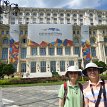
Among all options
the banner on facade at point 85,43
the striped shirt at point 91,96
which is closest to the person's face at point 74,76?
the striped shirt at point 91,96

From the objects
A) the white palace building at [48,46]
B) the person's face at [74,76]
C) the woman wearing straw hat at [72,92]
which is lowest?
the woman wearing straw hat at [72,92]

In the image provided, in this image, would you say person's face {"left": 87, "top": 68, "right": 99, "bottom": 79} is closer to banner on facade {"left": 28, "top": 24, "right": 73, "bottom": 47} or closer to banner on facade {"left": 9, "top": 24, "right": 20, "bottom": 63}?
banner on facade {"left": 9, "top": 24, "right": 20, "bottom": 63}

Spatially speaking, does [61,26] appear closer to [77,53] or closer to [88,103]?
[77,53]

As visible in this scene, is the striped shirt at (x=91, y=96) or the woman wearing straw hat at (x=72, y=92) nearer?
the striped shirt at (x=91, y=96)

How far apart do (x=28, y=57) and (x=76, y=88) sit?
58725mm

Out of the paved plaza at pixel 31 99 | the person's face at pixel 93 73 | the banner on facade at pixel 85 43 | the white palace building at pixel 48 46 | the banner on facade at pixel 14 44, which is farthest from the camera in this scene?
the banner on facade at pixel 85 43

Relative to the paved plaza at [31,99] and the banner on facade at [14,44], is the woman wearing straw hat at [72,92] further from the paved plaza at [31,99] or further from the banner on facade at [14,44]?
the banner on facade at [14,44]

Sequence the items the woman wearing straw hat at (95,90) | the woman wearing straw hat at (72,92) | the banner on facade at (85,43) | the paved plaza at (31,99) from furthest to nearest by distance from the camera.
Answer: the banner on facade at (85,43) < the paved plaza at (31,99) < the woman wearing straw hat at (72,92) < the woman wearing straw hat at (95,90)

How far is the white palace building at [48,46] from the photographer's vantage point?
61.3 metres

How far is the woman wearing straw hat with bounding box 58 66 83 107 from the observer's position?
13.1 ft

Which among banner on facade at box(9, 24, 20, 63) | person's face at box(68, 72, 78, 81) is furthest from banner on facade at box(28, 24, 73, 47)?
person's face at box(68, 72, 78, 81)

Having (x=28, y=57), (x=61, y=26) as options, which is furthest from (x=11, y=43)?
(x=61, y=26)

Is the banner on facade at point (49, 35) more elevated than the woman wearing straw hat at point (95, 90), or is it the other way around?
the banner on facade at point (49, 35)

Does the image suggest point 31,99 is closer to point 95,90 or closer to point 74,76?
point 74,76
